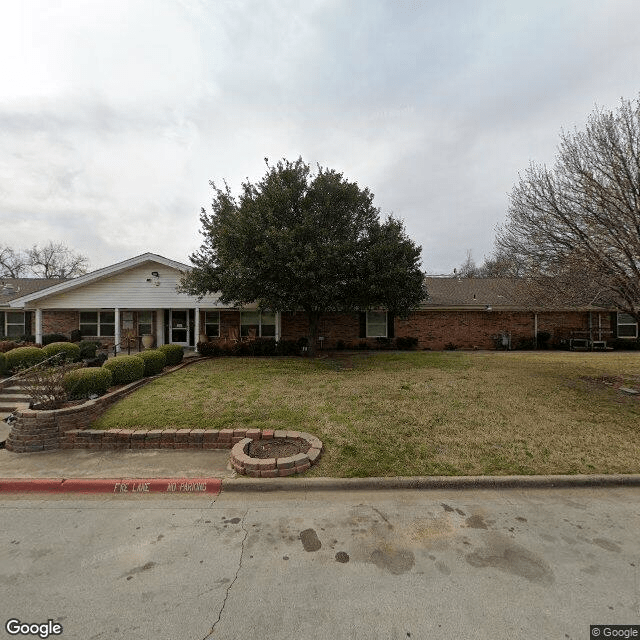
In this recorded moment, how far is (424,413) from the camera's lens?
20.9 ft

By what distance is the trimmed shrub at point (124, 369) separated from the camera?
7848mm

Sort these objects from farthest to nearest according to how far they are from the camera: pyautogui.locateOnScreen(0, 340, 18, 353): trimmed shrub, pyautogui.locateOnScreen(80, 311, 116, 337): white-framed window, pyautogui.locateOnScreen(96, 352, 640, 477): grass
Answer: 1. pyautogui.locateOnScreen(80, 311, 116, 337): white-framed window
2. pyautogui.locateOnScreen(0, 340, 18, 353): trimmed shrub
3. pyautogui.locateOnScreen(96, 352, 640, 477): grass

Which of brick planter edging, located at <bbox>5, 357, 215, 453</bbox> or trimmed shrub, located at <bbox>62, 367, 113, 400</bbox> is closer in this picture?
brick planter edging, located at <bbox>5, 357, 215, 453</bbox>

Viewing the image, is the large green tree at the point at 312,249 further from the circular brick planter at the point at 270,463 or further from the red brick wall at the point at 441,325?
the circular brick planter at the point at 270,463

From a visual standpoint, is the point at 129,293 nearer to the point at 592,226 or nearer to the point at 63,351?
the point at 63,351

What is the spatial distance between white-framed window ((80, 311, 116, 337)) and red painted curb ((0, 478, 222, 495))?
47.9ft

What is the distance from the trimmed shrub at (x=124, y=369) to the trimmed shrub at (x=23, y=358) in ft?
12.2

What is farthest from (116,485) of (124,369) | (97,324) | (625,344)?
(625,344)

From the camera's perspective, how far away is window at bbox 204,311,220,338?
16.8 metres

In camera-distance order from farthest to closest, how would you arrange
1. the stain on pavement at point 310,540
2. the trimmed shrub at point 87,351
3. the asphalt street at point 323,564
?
1. the trimmed shrub at point 87,351
2. the stain on pavement at point 310,540
3. the asphalt street at point 323,564

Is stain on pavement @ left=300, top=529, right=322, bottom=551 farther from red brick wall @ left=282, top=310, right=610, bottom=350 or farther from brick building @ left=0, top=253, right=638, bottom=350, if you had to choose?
red brick wall @ left=282, top=310, right=610, bottom=350

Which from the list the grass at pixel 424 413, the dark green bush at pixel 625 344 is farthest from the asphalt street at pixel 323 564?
the dark green bush at pixel 625 344

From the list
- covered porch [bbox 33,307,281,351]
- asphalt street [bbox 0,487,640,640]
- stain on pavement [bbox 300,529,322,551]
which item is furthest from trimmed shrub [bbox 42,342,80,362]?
stain on pavement [bbox 300,529,322,551]

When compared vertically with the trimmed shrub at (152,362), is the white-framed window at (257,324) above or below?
above
